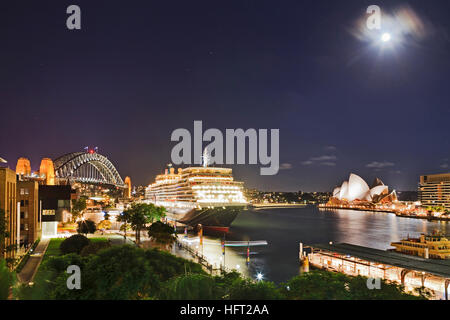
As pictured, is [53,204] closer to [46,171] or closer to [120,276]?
[46,171]

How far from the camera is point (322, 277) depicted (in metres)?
12.4

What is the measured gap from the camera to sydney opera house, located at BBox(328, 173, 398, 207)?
159 meters

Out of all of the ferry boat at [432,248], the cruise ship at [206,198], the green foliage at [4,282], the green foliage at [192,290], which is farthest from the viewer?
the cruise ship at [206,198]

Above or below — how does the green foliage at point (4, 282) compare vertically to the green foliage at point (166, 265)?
above

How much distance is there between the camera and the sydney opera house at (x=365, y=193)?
159 m

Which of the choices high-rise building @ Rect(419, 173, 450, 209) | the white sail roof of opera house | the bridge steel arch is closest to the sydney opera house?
the white sail roof of opera house

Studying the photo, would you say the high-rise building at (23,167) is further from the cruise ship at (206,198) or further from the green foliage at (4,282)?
the green foliage at (4,282)

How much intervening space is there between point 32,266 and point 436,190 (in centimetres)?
16710

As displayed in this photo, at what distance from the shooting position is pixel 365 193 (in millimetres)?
163625

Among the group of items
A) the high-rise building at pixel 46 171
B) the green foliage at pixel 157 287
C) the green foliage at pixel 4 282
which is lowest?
the green foliage at pixel 157 287

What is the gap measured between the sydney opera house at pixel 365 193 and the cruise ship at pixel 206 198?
371 ft

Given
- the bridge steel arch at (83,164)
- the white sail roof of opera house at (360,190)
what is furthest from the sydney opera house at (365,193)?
the bridge steel arch at (83,164)

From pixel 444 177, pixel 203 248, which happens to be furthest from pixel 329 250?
pixel 444 177
